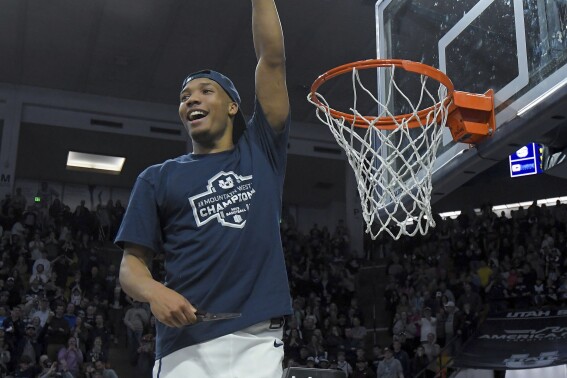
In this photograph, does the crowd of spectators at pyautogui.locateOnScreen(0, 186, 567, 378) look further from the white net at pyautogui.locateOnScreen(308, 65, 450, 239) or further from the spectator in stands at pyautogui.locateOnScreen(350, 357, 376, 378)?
the white net at pyautogui.locateOnScreen(308, 65, 450, 239)

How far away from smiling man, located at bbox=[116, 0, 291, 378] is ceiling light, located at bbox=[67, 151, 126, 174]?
54.8 ft

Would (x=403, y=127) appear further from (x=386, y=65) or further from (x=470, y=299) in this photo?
(x=470, y=299)

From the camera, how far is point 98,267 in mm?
13305

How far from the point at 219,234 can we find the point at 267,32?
63 centimetres

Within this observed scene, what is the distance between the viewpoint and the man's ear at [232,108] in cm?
225

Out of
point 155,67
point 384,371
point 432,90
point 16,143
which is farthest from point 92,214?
point 432,90

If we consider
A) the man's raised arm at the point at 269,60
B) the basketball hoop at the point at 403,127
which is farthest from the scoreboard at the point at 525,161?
the man's raised arm at the point at 269,60

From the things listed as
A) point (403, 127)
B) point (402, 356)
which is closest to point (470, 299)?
point (402, 356)

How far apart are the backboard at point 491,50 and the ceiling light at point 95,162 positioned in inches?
531

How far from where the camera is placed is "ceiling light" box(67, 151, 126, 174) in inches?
727

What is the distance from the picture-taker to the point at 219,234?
2.01m

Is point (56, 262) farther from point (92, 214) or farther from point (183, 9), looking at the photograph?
point (183, 9)

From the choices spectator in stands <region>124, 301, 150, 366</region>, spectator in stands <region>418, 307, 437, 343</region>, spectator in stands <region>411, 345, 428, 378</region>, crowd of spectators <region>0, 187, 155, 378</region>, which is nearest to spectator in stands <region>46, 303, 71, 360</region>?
crowd of spectators <region>0, 187, 155, 378</region>

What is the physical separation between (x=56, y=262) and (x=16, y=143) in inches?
170
